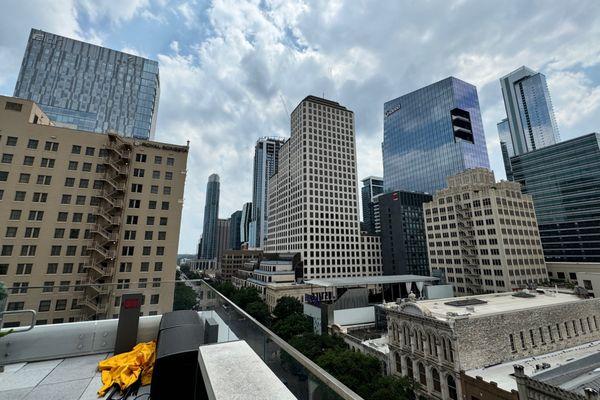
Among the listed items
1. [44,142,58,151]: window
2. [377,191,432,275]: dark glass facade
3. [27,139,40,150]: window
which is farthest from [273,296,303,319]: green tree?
[27,139,40,150]: window

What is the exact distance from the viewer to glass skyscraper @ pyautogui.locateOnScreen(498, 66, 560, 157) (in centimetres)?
15800

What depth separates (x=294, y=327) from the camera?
1730 inches

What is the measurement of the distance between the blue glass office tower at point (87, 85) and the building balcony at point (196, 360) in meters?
97.7

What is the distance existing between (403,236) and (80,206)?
9061 centimetres

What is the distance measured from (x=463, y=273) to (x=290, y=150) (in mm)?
68096

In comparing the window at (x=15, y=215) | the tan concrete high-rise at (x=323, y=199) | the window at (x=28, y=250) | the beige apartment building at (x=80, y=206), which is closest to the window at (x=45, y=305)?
the beige apartment building at (x=80, y=206)

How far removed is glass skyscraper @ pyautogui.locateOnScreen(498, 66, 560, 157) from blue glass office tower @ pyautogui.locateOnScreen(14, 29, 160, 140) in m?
207

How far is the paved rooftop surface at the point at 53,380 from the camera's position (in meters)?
5.00

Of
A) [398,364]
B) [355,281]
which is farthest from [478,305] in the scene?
[355,281]

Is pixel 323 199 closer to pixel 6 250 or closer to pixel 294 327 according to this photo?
pixel 294 327

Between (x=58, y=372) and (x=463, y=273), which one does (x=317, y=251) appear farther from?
(x=58, y=372)

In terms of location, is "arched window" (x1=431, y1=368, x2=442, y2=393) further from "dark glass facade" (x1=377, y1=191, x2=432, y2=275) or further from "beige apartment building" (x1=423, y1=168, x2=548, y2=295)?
"dark glass facade" (x1=377, y1=191, x2=432, y2=275)

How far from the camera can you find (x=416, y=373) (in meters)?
28.0

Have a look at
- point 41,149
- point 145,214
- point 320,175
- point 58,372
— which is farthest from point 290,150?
point 58,372
